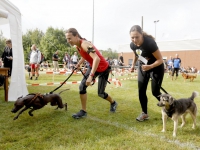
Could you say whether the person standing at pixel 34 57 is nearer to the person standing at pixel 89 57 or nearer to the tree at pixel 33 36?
the person standing at pixel 89 57

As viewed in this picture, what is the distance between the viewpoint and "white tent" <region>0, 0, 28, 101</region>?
544cm

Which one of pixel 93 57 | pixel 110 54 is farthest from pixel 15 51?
pixel 110 54

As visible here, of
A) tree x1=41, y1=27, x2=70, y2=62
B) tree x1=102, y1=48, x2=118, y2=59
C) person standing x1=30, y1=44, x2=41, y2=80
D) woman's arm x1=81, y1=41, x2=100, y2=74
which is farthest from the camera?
tree x1=102, y1=48, x2=118, y2=59

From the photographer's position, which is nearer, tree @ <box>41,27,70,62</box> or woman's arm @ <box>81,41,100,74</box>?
woman's arm @ <box>81,41,100,74</box>

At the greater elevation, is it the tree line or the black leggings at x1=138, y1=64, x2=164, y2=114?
the tree line

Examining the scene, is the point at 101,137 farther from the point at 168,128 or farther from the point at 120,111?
the point at 120,111

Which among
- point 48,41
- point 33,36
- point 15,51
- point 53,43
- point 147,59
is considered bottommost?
point 147,59

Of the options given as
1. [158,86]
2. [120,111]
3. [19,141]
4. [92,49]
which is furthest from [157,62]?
[19,141]

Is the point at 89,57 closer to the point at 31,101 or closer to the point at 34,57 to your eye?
the point at 31,101

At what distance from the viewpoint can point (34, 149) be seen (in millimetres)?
2615

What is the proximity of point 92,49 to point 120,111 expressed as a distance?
196 cm

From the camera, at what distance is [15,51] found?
220 inches

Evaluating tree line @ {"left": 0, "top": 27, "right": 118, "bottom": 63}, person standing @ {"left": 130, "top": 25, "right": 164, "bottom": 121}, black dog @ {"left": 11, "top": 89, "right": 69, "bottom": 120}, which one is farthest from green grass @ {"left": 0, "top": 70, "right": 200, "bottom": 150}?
tree line @ {"left": 0, "top": 27, "right": 118, "bottom": 63}

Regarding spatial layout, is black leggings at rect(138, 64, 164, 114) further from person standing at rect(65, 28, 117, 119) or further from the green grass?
person standing at rect(65, 28, 117, 119)
